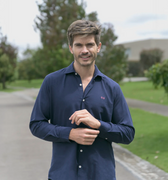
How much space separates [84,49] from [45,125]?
0.59 meters

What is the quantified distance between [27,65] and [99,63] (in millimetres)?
57550

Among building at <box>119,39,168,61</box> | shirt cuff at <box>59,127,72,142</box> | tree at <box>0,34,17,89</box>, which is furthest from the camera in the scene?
building at <box>119,39,168,61</box>

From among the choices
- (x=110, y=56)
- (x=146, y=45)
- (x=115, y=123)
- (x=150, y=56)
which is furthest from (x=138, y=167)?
(x=146, y=45)

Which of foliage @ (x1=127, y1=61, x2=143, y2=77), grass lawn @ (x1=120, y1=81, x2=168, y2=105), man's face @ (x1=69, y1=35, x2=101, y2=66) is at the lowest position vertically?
foliage @ (x1=127, y1=61, x2=143, y2=77)

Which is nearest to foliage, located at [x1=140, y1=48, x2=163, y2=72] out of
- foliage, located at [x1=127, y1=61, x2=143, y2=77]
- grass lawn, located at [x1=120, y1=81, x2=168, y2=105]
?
foliage, located at [x1=127, y1=61, x2=143, y2=77]

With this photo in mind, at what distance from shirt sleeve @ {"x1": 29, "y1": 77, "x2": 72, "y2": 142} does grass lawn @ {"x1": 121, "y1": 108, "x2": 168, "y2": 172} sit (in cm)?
419

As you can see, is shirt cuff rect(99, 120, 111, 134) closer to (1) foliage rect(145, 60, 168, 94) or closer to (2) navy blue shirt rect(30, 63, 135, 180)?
(2) navy blue shirt rect(30, 63, 135, 180)

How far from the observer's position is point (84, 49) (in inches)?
90.0

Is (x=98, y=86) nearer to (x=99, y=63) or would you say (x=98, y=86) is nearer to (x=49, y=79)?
(x=49, y=79)

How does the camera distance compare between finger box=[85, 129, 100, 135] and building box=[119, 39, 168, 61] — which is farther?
building box=[119, 39, 168, 61]

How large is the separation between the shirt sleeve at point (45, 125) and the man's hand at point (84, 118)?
0.44 feet

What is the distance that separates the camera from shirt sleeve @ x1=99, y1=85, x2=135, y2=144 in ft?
7.31

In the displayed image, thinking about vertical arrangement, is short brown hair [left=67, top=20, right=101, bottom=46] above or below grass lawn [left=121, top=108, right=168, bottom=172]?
above

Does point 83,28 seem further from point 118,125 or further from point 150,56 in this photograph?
point 150,56
